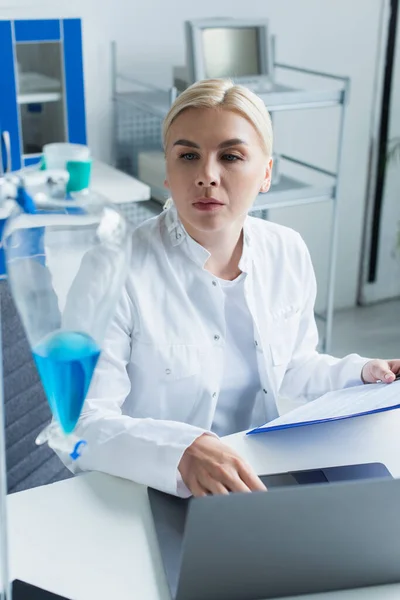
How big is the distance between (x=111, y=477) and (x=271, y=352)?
0.47 meters

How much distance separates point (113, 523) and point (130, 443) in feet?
0.46

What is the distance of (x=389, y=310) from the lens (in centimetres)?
379

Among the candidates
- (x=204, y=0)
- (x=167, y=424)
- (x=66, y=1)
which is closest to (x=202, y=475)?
(x=167, y=424)

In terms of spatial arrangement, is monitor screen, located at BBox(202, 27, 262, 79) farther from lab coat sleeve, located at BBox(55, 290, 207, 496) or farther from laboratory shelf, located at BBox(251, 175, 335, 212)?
lab coat sleeve, located at BBox(55, 290, 207, 496)

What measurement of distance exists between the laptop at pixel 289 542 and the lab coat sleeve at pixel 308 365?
1.98ft

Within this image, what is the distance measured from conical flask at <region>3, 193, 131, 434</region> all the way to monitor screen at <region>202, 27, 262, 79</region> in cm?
201

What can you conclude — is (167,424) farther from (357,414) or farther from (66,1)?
(66,1)

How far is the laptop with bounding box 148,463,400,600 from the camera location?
0.77 metres

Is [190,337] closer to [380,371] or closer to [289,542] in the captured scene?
[380,371]

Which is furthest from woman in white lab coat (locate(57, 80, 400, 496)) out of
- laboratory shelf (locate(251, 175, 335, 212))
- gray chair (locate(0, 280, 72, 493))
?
laboratory shelf (locate(251, 175, 335, 212))

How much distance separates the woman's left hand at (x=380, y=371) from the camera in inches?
54.4

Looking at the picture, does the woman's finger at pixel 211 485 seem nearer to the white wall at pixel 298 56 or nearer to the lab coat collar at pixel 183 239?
the lab coat collar at pixel 183 239

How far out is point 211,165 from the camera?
130 centimetres

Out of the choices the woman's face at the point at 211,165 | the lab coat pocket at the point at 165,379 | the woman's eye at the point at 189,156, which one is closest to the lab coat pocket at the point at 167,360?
the lab coat pocket at the point at 165,379
